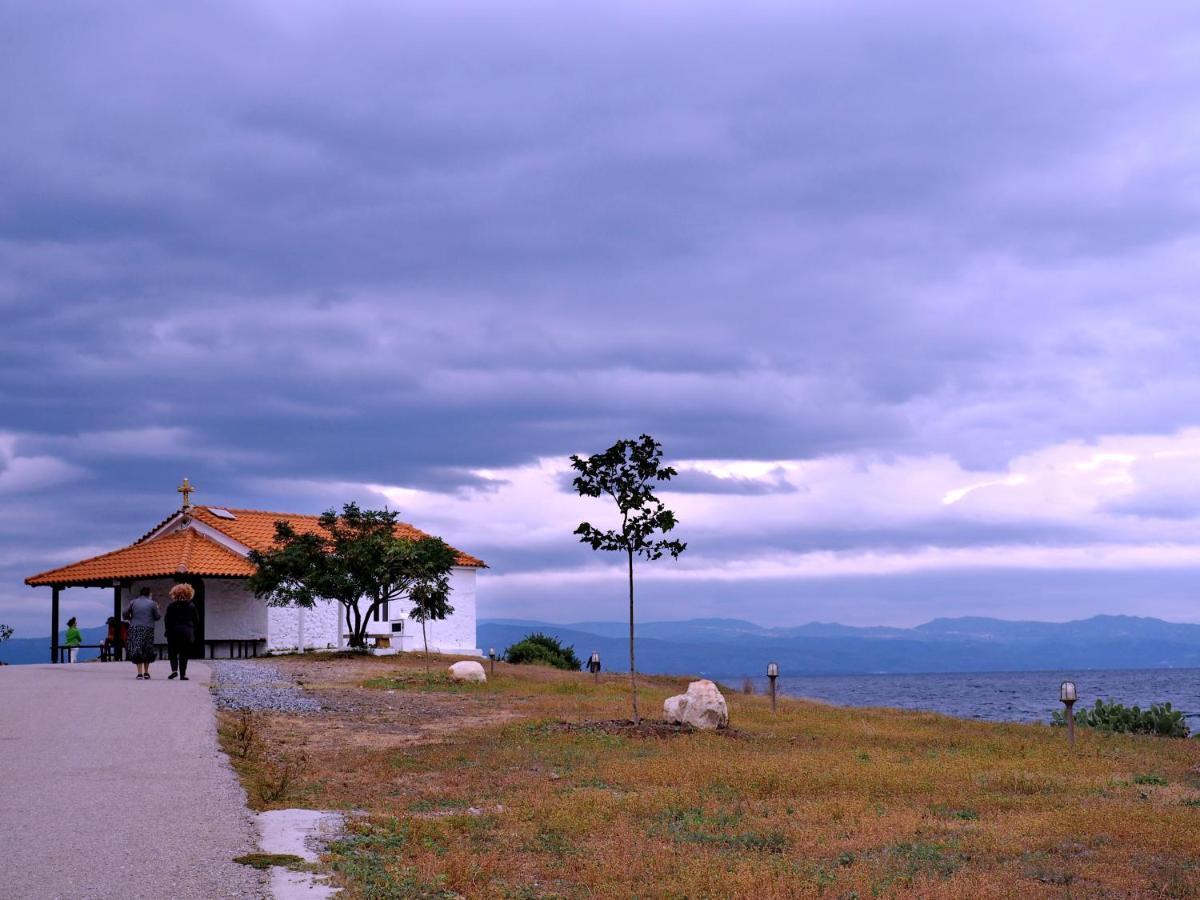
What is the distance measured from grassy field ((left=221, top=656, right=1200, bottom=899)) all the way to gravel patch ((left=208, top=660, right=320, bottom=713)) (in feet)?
3.72

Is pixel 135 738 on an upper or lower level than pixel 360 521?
lower

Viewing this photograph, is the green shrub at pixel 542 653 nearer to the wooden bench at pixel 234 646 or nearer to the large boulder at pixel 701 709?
the wooden bench at pixel 234 646

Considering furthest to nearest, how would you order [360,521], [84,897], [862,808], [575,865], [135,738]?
[360,521] → [135,738] → [862,808] → [575,865] → [84,897]

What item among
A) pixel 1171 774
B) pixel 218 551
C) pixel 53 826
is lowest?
pixel 1171 774

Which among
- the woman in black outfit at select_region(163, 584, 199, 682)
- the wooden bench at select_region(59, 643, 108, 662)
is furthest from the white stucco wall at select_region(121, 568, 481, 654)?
the woman in black outfit at select_region(163, 584, 199, 682)

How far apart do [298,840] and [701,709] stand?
39.7 ft

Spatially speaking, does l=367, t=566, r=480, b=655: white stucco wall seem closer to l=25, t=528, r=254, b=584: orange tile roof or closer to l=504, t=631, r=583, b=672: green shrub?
l=504, t=631, r=583, b=672: green shrub

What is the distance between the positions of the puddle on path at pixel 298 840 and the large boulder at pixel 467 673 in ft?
69.9

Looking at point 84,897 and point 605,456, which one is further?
point 605,456

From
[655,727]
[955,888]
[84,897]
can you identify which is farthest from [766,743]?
[84,897]

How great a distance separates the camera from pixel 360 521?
43.6 m

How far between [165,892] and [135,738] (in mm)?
8793

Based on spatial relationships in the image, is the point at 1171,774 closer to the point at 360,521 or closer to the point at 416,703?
the point at 416,703

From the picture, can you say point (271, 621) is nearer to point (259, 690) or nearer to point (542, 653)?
point (542, 653)
